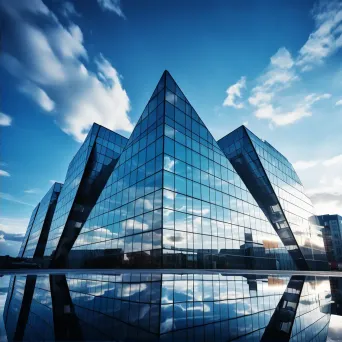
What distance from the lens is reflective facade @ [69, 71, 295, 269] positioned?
2033cm

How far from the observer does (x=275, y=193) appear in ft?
115

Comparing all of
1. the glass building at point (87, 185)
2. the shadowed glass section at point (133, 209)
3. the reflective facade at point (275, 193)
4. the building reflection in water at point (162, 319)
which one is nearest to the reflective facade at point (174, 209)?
the shadowed glass section at point (133, 209)

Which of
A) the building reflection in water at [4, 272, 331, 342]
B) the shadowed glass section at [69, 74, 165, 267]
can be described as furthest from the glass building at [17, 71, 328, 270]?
the building reflection in water at [4, 272, 331, 342]

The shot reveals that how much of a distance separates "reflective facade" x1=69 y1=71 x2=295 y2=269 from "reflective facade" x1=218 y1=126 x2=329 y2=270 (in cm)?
276

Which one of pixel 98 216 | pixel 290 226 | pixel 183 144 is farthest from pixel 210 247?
pixel 290 226

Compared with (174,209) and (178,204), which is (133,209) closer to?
(174,209)

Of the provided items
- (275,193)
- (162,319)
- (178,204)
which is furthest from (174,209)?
(275,193)

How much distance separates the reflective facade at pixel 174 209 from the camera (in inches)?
800

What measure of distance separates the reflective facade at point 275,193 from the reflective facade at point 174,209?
2758mm

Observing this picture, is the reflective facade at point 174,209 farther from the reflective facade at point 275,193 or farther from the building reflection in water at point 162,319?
the building reflection in water at point 162,319

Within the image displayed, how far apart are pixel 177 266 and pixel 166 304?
15.2 metres

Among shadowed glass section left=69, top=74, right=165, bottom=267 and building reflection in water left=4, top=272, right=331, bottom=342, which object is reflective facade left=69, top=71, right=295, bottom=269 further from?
building reflection in water left=4, top=272, right=331, bottom=342

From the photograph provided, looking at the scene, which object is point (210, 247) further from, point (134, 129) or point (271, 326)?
point (271, 326)

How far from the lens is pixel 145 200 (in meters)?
21.8
